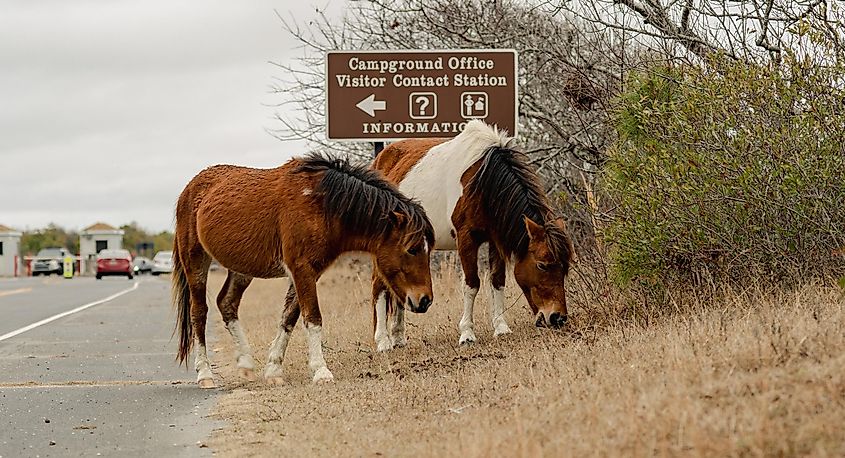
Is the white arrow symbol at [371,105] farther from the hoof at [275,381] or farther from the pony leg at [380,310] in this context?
the hoof at [275,381]

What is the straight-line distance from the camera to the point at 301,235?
9.63m

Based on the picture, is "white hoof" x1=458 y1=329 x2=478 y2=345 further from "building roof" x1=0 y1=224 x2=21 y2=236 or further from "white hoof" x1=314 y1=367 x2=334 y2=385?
"building roof" x1=0 y1=224 x2=21 y2=236

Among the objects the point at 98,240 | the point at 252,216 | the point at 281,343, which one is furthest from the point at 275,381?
the point at 98,240

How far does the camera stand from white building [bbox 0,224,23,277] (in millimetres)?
79319

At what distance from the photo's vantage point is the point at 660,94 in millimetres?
10195

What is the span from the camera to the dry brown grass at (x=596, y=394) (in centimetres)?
510

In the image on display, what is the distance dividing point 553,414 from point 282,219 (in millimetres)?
4431

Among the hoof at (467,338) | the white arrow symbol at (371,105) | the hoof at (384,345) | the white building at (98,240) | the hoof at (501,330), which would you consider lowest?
the hoof at (384,345)

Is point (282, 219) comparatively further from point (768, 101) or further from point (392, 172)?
point (768, 101)

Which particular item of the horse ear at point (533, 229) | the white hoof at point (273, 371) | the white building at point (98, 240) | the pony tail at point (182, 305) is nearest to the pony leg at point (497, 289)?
the horse ear at point (533, 229)

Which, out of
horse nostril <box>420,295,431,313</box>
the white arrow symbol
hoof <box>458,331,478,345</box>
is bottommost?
hoof <box>458,331,478,345</box>

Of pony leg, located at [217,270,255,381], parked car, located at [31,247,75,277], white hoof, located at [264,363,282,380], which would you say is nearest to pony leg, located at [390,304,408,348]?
pony leg, located at [217,270,255,381]

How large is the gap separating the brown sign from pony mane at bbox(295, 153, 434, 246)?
2861 mm

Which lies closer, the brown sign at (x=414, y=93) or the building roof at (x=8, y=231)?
the brown sign at (x=414, y=93)
